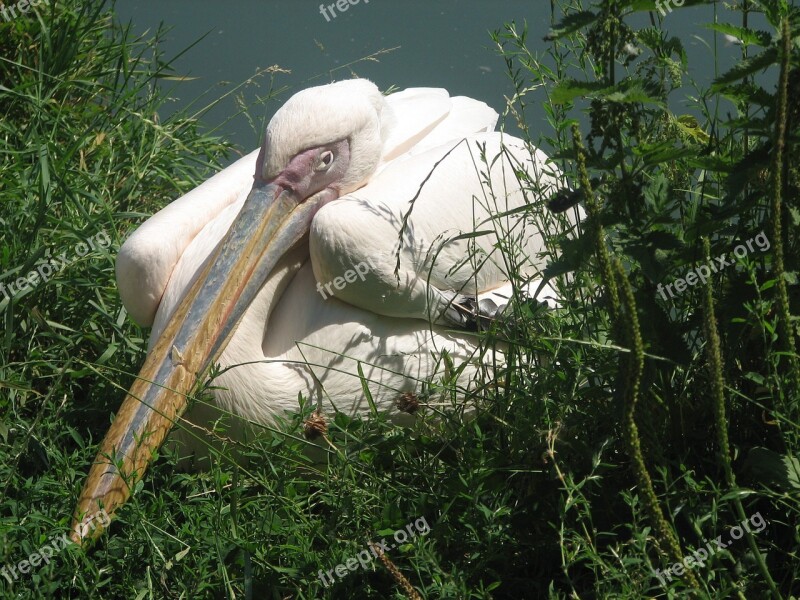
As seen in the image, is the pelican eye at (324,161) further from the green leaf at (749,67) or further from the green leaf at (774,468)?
the green leaf at (774,468)

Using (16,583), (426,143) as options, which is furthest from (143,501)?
(426,143)

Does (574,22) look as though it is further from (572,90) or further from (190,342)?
(190,342)

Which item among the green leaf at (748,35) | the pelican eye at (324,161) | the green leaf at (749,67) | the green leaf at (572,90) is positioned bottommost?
the pelican eye at (324,161)

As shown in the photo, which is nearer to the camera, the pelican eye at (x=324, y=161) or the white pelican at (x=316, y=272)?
the white pelican at (x=316, y=272)

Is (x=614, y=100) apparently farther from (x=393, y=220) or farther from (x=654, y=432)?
(x=393, y=220)

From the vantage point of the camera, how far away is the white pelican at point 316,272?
10.3 feet

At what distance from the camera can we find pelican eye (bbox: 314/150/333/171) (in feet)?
11.4

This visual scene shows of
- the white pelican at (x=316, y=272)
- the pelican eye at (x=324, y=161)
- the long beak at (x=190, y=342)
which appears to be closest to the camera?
the long beak at (x=190, y=342)

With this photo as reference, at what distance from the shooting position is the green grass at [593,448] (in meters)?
2.24

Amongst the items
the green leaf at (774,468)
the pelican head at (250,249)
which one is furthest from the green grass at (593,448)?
the pelican head at (250,249)

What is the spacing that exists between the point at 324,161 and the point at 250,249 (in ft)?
1.34

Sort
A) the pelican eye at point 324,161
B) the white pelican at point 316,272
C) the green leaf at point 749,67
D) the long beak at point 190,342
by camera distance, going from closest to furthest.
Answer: the green leaf at point 749,67 < the long beak at point 190,342 < the white pelican at point 316,272 < the pelican eye at point 324,161

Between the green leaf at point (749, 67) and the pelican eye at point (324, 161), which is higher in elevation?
the green leaf at point (749, 67)

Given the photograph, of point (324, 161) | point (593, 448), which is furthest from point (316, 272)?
point (593, 448)
